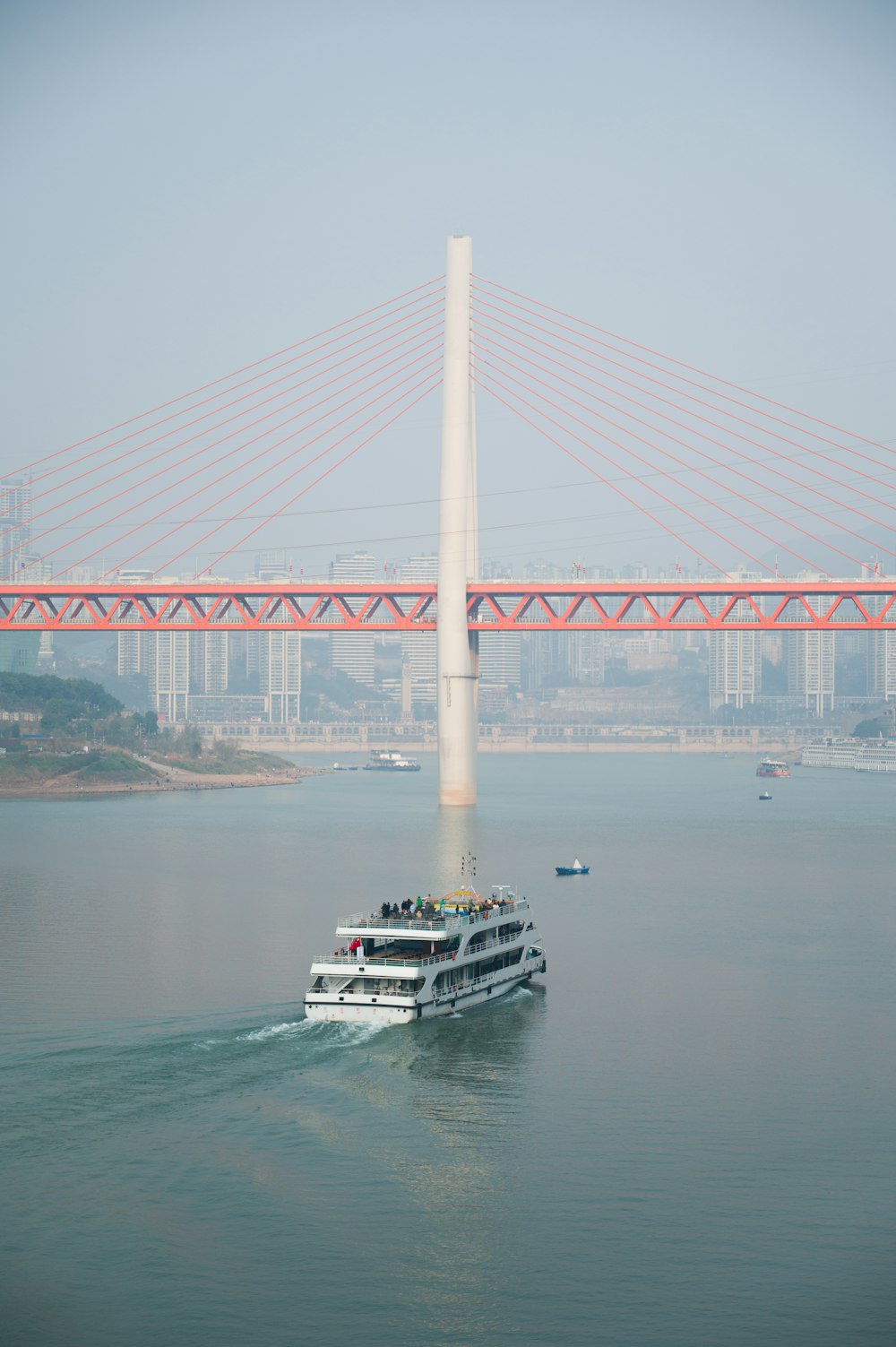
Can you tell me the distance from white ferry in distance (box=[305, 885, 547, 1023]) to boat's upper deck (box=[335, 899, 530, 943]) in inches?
0.6

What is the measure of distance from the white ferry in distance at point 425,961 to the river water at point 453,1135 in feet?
1.53

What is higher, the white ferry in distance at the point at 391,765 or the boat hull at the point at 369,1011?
the white ferry in distance at the point at 391,765

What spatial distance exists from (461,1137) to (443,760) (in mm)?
45939

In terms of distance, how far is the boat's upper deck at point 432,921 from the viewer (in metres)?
24.3

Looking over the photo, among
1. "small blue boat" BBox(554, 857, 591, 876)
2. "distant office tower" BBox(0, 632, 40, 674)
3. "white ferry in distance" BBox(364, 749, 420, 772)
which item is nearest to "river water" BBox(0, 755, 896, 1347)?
"small blue boat" BBox(554, 857, 591, 876)

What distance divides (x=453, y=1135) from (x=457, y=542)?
4421 centimetres

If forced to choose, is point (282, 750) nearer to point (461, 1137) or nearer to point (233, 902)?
point (233, 902)

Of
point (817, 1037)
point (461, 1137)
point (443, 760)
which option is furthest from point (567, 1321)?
point (443, 760)

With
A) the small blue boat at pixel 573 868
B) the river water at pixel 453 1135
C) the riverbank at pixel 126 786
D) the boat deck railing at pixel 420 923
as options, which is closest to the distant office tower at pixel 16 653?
the riverbank at pixel 126 786

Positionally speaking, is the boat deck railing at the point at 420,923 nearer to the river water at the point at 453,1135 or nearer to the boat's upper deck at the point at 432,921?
the boat's upper deck at the point at 432,921

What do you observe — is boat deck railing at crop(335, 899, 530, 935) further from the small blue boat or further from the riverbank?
the riverbank

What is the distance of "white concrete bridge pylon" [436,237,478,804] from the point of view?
60.8m

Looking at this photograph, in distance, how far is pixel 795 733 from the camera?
190 m

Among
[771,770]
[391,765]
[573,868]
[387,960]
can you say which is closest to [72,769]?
[573,868]
